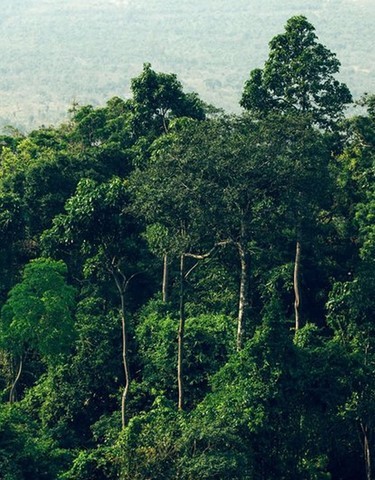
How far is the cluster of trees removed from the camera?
72.2 feet

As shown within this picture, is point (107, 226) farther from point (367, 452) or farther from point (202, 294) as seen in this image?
point (367, 452)

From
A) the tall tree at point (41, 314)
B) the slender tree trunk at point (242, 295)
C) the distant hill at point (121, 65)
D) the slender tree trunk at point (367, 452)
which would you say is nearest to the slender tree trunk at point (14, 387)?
the tall tree at point (41, 314)

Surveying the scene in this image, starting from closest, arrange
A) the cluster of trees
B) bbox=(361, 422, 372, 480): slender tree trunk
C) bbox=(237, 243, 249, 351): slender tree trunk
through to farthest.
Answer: the cluster of trees, bbox=(361, 422, 372, 480): slender tree trunk, bbox=(237, 243, 249, 351): slender tree trunk

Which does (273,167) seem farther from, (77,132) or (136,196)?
(77,132)

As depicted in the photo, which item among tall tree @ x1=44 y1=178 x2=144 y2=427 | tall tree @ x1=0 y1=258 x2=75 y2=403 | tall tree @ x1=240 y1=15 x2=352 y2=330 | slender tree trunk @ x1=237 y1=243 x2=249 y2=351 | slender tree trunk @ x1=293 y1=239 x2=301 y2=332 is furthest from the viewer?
tall tree @ x1=240 y1=15 x2=352 y2=330

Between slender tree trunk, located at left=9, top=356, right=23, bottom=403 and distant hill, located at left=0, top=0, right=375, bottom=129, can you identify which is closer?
slender tree trunk, located at left=9, top=356, right=23, bottom=403

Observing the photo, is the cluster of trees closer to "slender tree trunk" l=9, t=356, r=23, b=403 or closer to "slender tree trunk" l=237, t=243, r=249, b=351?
"slender tree trunk" l=237, t=243, r=249, b=351

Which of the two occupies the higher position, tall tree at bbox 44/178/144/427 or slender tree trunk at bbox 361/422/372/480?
tall tree at bbox 44/178/144/427

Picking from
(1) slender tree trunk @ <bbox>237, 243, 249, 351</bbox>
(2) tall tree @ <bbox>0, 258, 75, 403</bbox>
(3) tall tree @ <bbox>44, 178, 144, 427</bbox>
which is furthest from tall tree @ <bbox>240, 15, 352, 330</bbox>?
(2) tall tree @ <bbox>0, 258, 75, 403</bbox>

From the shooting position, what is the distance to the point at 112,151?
3503 cm

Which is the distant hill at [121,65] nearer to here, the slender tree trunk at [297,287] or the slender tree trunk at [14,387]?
the slender tree trunk at [14,387]

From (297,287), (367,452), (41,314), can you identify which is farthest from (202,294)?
(367,452)

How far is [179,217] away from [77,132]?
1750cm

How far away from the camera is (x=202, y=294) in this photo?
30.6m
